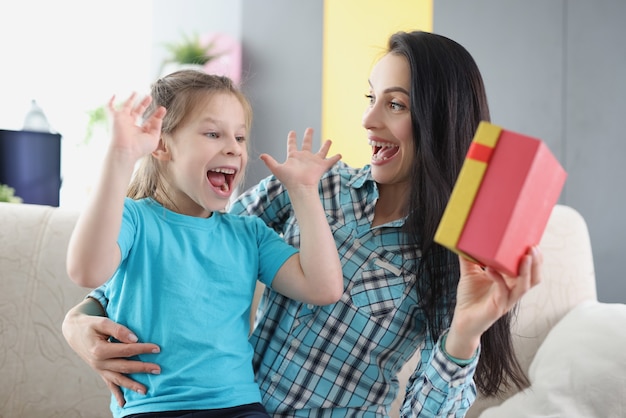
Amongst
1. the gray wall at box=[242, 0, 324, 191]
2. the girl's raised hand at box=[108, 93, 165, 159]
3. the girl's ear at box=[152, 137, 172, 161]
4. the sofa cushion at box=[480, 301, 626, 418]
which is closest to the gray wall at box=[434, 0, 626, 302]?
the gray wall at box=[242, 0, 324, 191]

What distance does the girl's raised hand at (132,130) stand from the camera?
1131mm

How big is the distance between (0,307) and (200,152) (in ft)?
2.91

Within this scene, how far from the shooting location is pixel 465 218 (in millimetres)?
934

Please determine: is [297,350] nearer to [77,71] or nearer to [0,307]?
[0,307]

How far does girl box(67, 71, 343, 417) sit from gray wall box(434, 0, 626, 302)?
310 centimetres

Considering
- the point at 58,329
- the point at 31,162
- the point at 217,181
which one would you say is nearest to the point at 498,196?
the point at 217,181

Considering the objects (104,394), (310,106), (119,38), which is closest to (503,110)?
(310,106)

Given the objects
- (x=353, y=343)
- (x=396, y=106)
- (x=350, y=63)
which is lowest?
(x=353, y=343)

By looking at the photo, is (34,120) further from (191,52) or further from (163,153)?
(163,153)

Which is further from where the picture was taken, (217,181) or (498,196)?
(217,181)

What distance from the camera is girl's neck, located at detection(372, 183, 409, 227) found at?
5.08 ft

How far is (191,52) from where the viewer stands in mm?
4578

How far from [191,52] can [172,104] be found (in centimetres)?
329

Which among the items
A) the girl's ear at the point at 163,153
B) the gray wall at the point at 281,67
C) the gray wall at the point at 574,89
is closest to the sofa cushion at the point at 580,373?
the girl's ear at the point at 163,153
